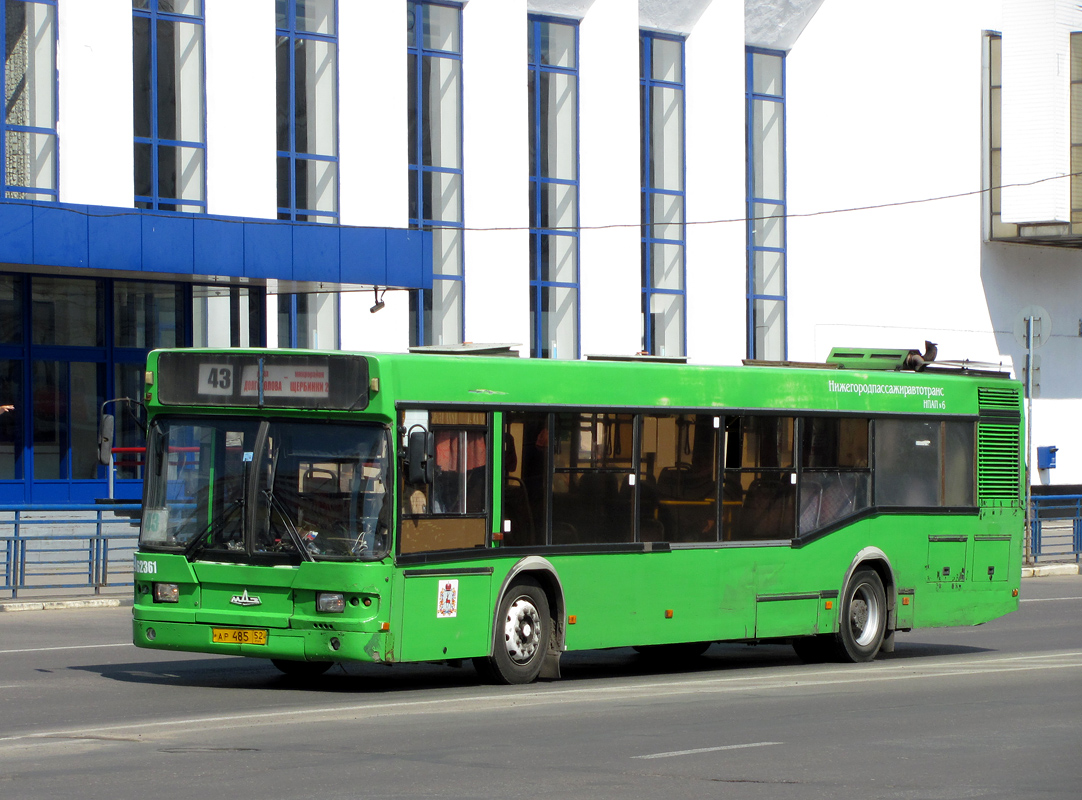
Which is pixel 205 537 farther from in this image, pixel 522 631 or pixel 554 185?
pixel 554 185

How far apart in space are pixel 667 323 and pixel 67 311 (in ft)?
44.9

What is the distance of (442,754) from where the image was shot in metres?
9.23

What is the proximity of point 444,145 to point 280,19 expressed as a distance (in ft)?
14.1

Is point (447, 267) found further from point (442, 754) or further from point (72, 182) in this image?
point (442, 754)

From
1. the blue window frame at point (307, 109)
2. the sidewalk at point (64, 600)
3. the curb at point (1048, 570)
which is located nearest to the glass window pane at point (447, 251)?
the blue window frame at point (307, 109)

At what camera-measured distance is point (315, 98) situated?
1287 inches

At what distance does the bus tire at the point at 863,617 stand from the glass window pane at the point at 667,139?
23.1 metres

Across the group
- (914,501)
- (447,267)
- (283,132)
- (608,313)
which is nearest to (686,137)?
(608,313)

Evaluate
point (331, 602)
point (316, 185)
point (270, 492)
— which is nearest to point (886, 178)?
point (316, 185)

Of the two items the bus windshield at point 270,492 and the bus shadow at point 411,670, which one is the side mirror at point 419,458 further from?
the bus shadow at point 411,670

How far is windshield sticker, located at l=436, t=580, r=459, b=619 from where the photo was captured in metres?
12.4

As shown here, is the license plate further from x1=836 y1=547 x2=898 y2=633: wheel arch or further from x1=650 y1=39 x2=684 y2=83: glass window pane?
x1=650 y1=39 x2=684 y2=83: glass window pane

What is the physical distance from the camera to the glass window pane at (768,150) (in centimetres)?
4028

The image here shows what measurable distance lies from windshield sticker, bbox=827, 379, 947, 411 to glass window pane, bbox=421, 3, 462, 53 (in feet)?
65.6
